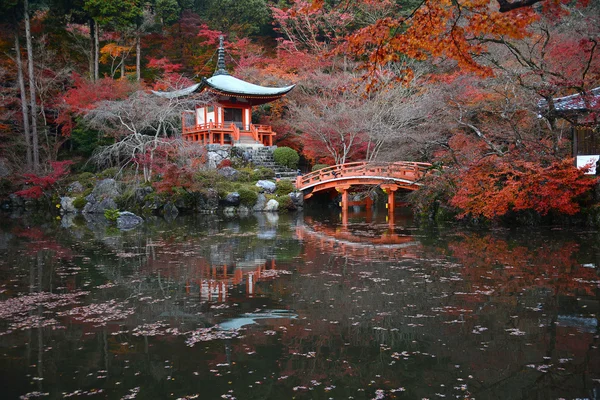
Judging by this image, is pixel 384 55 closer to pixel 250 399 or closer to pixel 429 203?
pixel 250 399

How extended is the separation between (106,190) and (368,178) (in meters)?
10.9

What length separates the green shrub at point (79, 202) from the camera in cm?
2209

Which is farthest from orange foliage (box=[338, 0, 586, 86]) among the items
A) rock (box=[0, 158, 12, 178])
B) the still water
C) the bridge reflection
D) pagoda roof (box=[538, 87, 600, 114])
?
rock (box=[0, 158, 12, 178])

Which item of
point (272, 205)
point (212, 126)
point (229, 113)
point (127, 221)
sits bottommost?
point (127, 221)

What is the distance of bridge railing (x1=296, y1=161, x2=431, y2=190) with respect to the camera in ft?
61.6

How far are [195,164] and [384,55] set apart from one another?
52.9 ft

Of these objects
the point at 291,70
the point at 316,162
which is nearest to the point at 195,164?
the point at 316,162

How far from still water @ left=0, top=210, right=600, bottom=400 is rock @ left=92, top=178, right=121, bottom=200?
32.7 feet

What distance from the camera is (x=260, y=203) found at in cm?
2219

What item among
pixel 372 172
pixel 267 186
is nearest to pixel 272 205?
pixel 267 186

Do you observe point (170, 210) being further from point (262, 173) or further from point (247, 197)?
point (262, 173)

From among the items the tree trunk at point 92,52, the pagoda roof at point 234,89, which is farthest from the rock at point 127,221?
the tree trunk at point 92,52

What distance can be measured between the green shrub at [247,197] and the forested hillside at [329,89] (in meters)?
2.27

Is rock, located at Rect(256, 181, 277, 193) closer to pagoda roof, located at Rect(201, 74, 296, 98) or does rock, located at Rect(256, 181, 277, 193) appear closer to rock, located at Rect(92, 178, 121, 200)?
pagoda roof, located at Rect(201, 74, 296, 98)
